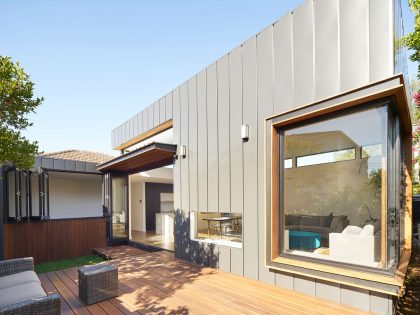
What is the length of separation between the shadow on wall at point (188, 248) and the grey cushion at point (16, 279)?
2.92m

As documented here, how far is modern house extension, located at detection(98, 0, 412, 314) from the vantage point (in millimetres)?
2936

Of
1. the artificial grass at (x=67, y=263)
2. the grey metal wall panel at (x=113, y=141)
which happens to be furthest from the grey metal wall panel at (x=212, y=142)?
the grey metal wall panel at (x=113, y=141)

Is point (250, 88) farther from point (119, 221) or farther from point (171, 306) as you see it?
point (119, 221)

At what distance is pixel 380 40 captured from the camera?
287cm

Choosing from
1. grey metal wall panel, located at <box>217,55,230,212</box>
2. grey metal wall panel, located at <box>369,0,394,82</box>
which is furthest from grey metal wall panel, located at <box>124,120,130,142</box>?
grey metal wall panel, located at <box>369,0,394,82</box>

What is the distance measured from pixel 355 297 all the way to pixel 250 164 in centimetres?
237

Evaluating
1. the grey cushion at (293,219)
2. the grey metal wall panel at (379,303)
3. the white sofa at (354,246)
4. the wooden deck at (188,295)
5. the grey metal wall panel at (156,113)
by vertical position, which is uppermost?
the grey metal wall panel at (156,113)

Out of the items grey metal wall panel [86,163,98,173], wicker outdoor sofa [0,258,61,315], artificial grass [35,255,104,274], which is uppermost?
grey metal wall panel [86,163,98,173]

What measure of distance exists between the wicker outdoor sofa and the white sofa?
3412 mm

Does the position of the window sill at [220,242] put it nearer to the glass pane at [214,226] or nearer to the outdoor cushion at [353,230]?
the glass pane at [214,226]

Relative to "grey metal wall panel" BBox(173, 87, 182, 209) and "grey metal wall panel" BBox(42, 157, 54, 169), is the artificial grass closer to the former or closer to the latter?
"grey metal wall panel" BBox(42, 157, 54, 169)

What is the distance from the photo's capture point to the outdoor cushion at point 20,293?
2655mm

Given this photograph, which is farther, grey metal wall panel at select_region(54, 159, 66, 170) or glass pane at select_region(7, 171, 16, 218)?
grey metal wall panel at select_region(54, 159, 66, 170)

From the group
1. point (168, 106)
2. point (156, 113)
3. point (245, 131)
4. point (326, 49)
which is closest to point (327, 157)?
point (245, 131)
